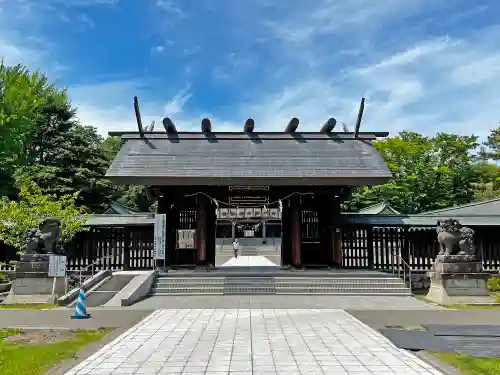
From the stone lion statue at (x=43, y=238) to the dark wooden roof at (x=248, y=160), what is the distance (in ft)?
10.5

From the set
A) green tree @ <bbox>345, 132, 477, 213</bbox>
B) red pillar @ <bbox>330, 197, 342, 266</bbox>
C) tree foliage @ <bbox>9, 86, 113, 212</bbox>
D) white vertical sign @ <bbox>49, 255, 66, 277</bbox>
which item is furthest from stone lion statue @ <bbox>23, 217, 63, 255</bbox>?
green tree @ <bbox>345, 132, 477, 213</bbox>

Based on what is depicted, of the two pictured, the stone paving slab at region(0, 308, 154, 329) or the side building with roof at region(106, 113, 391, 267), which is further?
the side building with roof at region(106, 113, 391, 267)

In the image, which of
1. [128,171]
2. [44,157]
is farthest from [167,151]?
[44,157]

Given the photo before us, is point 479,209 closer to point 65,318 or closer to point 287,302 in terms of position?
point 287,302

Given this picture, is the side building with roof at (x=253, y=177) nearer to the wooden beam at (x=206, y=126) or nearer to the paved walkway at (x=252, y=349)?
the wooden beam at (x=206, y=126)

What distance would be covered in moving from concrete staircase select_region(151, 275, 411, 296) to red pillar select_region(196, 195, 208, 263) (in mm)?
2332

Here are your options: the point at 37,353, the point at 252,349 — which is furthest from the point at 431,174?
the point at 37,353

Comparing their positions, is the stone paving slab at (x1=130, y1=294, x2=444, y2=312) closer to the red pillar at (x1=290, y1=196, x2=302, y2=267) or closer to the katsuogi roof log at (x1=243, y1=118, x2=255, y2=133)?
the red pillar at (x1=290, y1=196, x2=302, y2=267)

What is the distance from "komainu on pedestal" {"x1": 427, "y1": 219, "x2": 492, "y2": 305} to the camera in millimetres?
13711

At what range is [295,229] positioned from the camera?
18.8 meters

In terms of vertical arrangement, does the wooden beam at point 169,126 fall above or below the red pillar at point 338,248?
above

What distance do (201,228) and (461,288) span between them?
10188mm

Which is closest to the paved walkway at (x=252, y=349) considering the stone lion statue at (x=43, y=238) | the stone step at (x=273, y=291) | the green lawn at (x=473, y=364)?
the green lawn at (x=473, y=364)

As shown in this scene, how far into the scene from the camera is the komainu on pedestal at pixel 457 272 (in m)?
13.7
